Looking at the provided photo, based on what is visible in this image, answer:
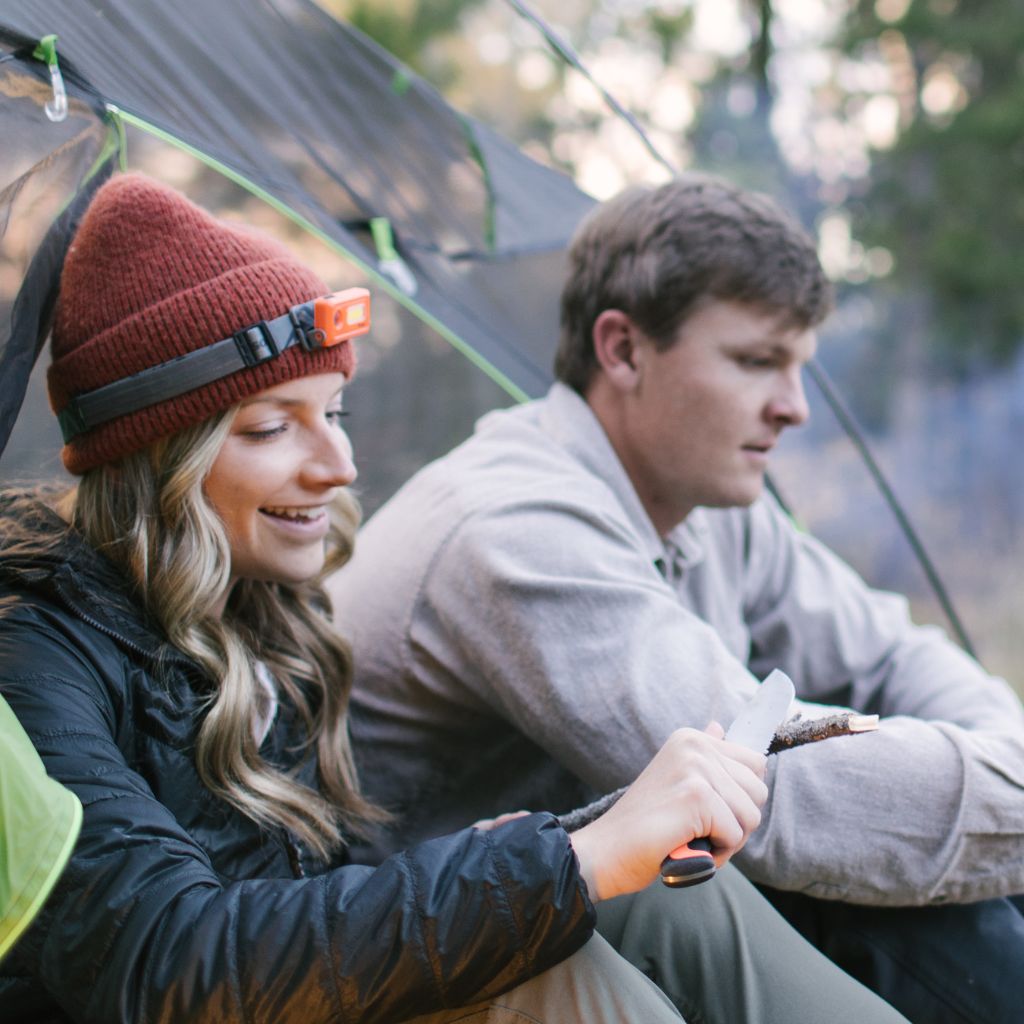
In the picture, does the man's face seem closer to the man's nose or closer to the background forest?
the man's nose

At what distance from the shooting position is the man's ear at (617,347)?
1.77m

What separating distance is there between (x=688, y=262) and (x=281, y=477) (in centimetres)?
73

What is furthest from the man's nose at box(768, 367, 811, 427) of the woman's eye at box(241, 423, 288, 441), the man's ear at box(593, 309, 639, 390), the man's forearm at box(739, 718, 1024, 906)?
the woman's eye at box(241, 423, 288, 441)

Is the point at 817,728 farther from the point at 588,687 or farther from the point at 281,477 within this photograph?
the point at 281,477

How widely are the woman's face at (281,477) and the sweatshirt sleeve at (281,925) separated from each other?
0.37 m

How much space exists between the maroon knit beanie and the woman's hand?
0.61 metres

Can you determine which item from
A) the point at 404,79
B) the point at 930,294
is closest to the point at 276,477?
the point at 404,79

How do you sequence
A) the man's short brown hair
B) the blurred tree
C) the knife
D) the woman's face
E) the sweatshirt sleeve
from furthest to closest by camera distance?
the blurred tree, the man's short brown hair, the woman's face, the knife, the sweatshirt sleeve

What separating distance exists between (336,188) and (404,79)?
258 mm

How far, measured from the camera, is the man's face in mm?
1710

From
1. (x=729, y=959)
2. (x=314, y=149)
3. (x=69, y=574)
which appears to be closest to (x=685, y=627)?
(x=729, y=959)

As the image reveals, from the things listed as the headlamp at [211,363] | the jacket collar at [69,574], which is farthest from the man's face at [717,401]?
the jacket collar at [69,574]

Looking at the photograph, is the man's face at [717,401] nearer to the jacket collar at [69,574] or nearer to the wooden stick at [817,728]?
the wooden stick at [817,728]

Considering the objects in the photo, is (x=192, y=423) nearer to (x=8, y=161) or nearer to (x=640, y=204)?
(x=8, y=161)
